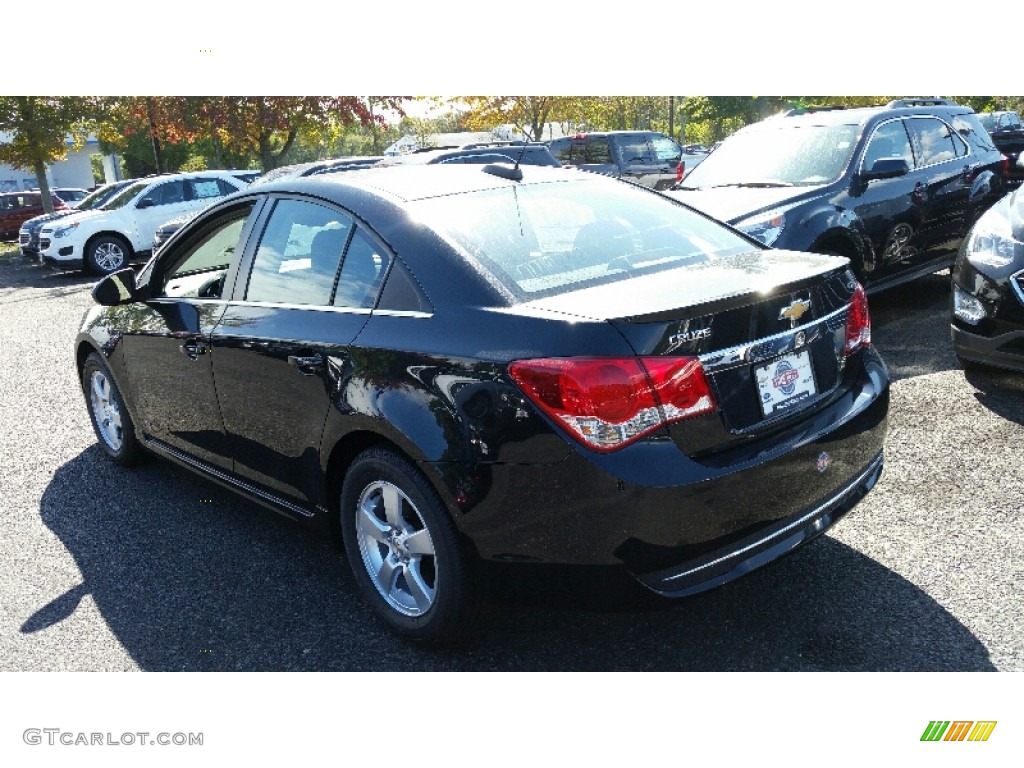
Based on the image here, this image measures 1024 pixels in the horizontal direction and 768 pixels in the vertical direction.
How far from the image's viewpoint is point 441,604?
9.52 ft

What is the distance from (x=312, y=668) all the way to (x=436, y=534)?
690mm

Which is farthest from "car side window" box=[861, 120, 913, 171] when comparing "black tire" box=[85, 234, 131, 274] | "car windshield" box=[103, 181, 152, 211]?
"car windshield" box=[103, 181, 152, 211]

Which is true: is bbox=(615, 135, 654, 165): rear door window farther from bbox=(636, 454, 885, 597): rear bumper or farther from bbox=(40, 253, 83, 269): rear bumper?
bbox=(636, 454, 885, 597): rear bumper

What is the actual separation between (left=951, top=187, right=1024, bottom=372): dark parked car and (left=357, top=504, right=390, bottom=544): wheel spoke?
3787 millimetres

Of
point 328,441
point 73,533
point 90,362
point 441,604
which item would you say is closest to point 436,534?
point 441,604

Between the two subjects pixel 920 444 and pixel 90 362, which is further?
pixel 90 362

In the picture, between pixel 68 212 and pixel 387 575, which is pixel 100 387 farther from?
pixel 68 212

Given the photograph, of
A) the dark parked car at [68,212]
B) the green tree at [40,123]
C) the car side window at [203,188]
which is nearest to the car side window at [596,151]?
the car side window at [203,188]

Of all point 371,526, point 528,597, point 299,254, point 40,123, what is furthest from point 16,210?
point 528,597

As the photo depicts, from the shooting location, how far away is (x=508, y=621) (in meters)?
3.25

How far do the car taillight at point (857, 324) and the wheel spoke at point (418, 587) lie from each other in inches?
66.0

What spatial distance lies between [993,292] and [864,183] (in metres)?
1.93
